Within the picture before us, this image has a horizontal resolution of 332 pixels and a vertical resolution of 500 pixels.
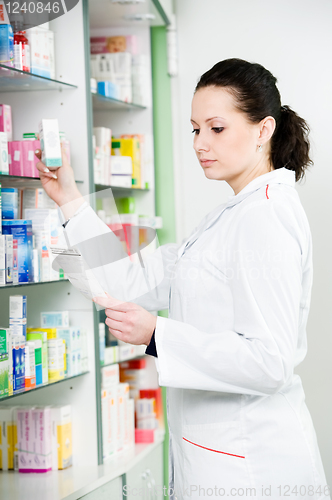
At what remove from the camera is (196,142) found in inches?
60.6

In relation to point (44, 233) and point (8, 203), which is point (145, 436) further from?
point (8, 203)

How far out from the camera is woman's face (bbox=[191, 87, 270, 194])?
1.51 m

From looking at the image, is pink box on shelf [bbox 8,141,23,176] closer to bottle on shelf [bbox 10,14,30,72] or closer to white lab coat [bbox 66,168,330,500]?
bottle on shelf [bbox 10,14,30,72]

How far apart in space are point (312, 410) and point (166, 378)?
1642 millimetres

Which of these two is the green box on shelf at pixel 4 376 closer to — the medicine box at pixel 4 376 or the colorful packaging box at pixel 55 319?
the medicine box at pixel 4 376

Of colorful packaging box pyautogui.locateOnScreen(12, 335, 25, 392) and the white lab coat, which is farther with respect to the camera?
colorful packaging box pyautogui.locateOnScreen(12, 335, 25, 392)

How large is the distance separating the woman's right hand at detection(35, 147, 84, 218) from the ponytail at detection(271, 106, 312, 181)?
26.1 inches

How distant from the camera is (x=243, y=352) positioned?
1.23m

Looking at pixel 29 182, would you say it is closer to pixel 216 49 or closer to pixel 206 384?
pixel 206 384

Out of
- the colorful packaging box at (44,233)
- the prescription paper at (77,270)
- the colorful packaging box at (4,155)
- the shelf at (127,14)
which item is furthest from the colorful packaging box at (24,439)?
the shelf at (127,14)

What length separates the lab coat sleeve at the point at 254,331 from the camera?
1.24 metres

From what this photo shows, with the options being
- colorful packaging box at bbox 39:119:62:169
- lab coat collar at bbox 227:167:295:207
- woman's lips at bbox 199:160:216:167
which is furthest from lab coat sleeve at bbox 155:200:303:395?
colorful packaging box at bbox 39:119:62:169

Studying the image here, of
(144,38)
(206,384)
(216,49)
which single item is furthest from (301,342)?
(144,38)

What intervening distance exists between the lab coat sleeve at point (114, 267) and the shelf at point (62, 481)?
71 cm
